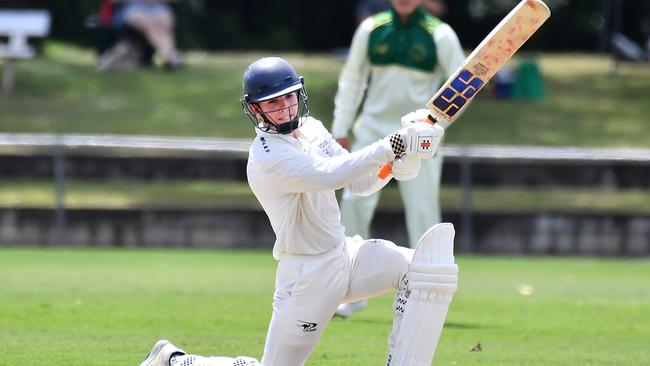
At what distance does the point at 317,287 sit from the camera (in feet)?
21.4

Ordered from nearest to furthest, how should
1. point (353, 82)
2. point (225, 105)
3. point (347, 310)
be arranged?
point (347, 310), point (353, 82), point (225, 105)

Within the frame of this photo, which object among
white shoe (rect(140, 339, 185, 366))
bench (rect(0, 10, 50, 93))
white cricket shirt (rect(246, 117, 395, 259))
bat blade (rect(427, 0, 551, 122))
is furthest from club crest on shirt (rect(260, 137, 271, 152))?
bench (rect(0, 10, 50, 93))

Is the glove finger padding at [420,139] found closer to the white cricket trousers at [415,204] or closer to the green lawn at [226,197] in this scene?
the white cricket trousers at [415,204]

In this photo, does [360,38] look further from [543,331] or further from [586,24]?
[586,24]

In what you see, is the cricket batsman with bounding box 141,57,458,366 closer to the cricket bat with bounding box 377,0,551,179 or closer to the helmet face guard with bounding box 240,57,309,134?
the helmet face guard with bounding box 240,57,309,134

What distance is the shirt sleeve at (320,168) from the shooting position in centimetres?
632

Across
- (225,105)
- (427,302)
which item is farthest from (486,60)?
(225,105)

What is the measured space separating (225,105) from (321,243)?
1561cm

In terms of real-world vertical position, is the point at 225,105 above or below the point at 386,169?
below

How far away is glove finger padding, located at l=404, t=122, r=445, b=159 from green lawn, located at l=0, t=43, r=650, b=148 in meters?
12.8

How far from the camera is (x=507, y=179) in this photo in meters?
16.0

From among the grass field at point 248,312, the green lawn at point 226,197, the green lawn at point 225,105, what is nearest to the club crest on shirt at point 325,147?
the grass field at point 248,312

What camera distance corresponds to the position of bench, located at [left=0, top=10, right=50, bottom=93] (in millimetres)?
22438

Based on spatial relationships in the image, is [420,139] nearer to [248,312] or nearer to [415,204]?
[415,204]
